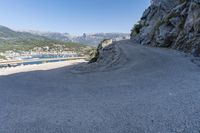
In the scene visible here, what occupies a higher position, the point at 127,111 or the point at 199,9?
Answer: the point at 199,9

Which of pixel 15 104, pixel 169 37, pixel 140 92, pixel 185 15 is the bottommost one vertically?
pixel 15 104

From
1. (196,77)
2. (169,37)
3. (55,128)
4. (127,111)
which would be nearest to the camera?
(55,128)

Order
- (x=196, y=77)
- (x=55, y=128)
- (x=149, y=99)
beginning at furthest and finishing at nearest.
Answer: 1. (x=196, y=77)
2. (x=149, y=99)
3. (x=55, y=128)

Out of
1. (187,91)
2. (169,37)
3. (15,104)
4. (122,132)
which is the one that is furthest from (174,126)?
(169,37)

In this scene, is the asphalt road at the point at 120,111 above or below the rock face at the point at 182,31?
below

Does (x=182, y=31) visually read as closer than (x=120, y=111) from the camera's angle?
No

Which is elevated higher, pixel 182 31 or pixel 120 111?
pixel 182 31

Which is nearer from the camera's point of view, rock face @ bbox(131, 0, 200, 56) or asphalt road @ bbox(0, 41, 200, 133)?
asphalt road @ bbox(0, 41, 200, 133)

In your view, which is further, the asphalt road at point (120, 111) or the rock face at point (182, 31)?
the rock face at point (182, 31)

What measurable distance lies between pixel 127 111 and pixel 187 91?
2549mm

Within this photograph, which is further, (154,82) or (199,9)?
(199,9)

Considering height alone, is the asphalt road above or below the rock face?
below

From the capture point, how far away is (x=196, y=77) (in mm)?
7480

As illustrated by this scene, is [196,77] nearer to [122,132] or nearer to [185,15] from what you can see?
[122,132]
